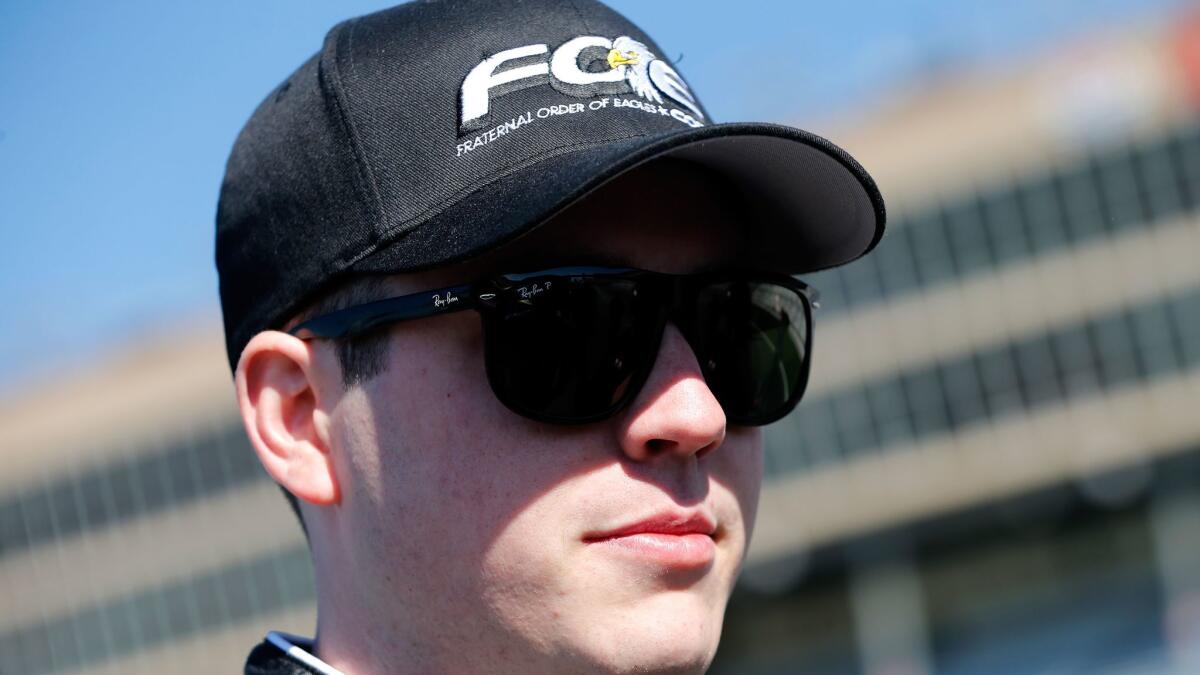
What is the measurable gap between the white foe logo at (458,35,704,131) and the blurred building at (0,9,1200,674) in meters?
39.3

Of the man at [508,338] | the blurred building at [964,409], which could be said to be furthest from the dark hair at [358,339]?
the blurred building at [964,409]

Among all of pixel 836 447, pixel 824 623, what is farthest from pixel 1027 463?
pixel 824 623

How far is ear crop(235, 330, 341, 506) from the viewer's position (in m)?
2.23

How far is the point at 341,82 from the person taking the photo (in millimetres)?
2246

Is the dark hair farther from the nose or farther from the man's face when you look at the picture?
the nose

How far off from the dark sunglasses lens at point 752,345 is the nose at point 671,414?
6cm

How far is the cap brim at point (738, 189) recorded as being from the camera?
2.01 m

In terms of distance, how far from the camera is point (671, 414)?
210 cm

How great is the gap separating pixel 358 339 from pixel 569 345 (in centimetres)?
30

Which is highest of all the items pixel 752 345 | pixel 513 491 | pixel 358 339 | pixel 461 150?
pixel 461 150

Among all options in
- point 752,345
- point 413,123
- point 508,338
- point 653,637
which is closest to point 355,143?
point 413,123

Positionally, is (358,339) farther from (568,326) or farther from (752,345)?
(752,345)

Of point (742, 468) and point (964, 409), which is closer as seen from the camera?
point (742, 468)

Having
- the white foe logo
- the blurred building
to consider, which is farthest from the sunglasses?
the blurred building
